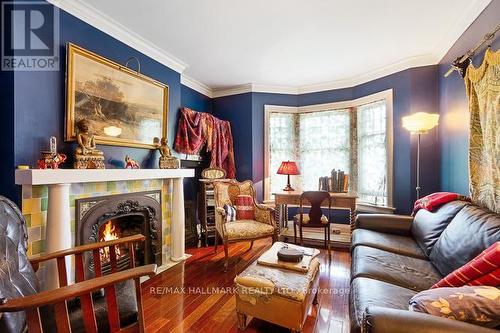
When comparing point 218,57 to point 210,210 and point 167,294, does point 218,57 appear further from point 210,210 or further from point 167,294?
point 167,294

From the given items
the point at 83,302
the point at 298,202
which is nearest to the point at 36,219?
the point at 83,302

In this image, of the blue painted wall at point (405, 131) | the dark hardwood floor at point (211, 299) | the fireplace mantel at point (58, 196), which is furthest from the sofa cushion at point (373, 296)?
the blue painted wall at point (405, 131)

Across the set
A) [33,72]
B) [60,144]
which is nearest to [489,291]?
[60,144]

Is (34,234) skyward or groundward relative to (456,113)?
groundward

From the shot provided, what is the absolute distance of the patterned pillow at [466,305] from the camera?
895mm

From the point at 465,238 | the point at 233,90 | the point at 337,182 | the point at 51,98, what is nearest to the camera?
the point at 465,238

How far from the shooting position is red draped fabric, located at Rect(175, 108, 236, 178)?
11.0ft

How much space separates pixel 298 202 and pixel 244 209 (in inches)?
32.1

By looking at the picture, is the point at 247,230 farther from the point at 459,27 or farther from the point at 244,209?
the point at 459,27

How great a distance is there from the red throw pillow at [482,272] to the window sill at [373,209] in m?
2.35

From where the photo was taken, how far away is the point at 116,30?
2.43 m

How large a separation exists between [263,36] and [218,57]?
0.75 metres

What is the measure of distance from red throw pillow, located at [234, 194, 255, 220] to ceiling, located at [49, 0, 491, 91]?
75.1 inches

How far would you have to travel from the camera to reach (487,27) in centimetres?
199
